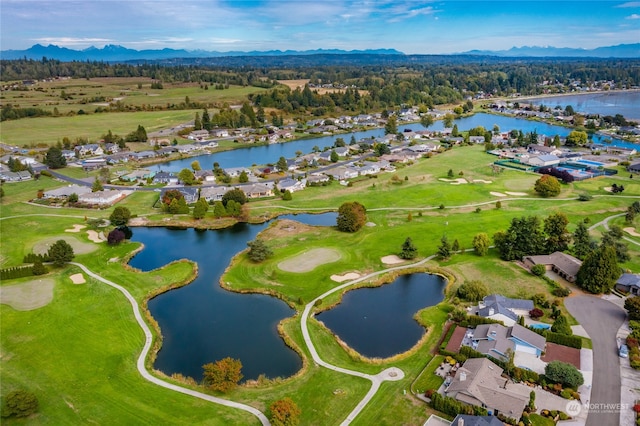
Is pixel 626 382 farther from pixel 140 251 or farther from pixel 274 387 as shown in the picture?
pixel 140 251

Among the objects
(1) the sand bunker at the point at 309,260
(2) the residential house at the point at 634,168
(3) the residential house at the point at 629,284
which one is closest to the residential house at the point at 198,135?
(1) the sand bunker at the point at 309,260

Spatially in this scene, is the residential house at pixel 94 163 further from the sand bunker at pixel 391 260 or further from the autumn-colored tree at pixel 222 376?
the autumn-colored tree at pixel 222 376

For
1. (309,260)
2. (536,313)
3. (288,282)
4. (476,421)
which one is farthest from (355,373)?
→ (309,260)

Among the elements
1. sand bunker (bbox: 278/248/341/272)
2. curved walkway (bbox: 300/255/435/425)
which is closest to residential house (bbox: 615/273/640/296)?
curved walkway (bbox: 300/255/435/425)

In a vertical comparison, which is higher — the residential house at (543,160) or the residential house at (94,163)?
the residential house at (543,160)

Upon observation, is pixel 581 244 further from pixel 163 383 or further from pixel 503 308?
pixel 163 383

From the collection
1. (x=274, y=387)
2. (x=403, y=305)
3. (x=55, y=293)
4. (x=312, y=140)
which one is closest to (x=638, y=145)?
(x=312, y=140)
